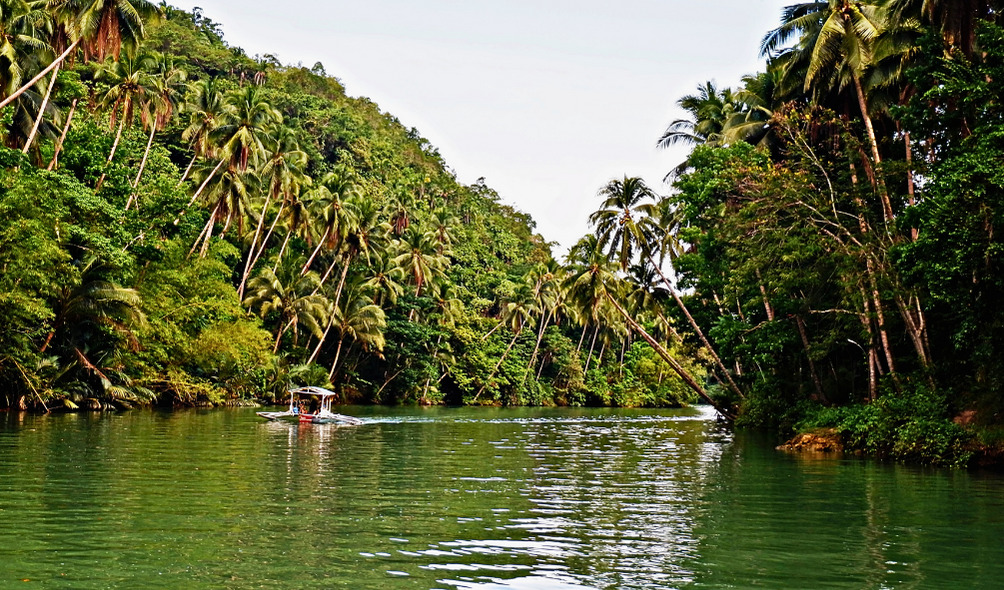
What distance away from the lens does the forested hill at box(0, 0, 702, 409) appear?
38969 mm

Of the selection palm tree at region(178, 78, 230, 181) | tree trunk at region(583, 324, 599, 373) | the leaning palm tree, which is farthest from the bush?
tree trunk at region(583, 324, 599, 373)

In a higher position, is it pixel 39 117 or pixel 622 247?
pixel 39 117

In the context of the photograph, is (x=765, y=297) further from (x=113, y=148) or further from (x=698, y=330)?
(x=113, y=148)

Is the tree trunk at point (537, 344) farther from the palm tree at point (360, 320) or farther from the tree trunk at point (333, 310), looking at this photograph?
the tree trunk at point (333, 310)

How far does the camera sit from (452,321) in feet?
269

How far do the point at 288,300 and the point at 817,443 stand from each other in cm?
4410

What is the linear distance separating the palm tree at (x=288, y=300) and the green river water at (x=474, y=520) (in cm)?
3708

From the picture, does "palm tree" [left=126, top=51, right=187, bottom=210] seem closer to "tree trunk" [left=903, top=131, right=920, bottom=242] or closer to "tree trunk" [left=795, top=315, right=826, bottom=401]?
"tree trunk" [left=795, top=315, right=826, bottom=401]

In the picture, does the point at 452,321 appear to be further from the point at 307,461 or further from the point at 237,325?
the point at 307,461

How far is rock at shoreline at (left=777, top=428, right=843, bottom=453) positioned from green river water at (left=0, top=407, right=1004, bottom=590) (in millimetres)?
3326

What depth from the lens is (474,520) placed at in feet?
43.1

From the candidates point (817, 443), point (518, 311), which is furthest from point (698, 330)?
point (518, 311)

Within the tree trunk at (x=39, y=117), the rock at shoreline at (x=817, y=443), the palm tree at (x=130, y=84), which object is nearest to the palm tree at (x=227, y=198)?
the palm tree at (x=130, y=84)

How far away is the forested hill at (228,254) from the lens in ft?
128
